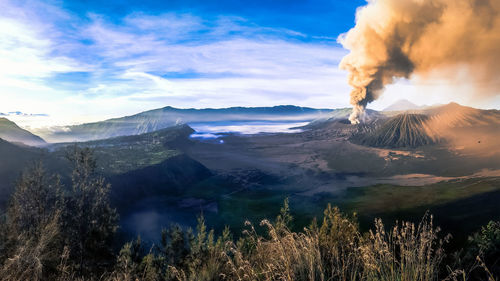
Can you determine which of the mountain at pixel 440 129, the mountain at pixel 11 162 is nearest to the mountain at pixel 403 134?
the mountain at pixel 440 129

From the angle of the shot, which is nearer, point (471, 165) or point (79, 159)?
point (79, 159)

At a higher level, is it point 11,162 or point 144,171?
point 11,162

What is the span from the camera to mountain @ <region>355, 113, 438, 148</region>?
131875 mm

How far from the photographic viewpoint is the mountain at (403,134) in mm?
131875

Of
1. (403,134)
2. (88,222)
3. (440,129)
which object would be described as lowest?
(88,222)

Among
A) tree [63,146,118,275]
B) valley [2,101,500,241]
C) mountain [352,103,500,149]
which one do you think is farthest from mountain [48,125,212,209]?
mountain [352,103,500,149]

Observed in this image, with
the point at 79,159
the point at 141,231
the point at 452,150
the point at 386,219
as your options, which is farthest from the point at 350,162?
the point at 79,159

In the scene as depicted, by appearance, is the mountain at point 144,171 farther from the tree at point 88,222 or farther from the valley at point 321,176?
the tree at point 88,222

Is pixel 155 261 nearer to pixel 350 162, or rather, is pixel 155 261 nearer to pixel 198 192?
pixel 198 192

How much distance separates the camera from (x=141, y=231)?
53.8 metres

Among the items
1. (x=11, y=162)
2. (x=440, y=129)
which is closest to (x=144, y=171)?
(x=11, y=162)

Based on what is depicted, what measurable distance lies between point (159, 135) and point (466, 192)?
13777 cm

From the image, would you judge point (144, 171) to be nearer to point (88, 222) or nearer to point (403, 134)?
point (88, 222)

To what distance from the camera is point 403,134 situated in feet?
456
